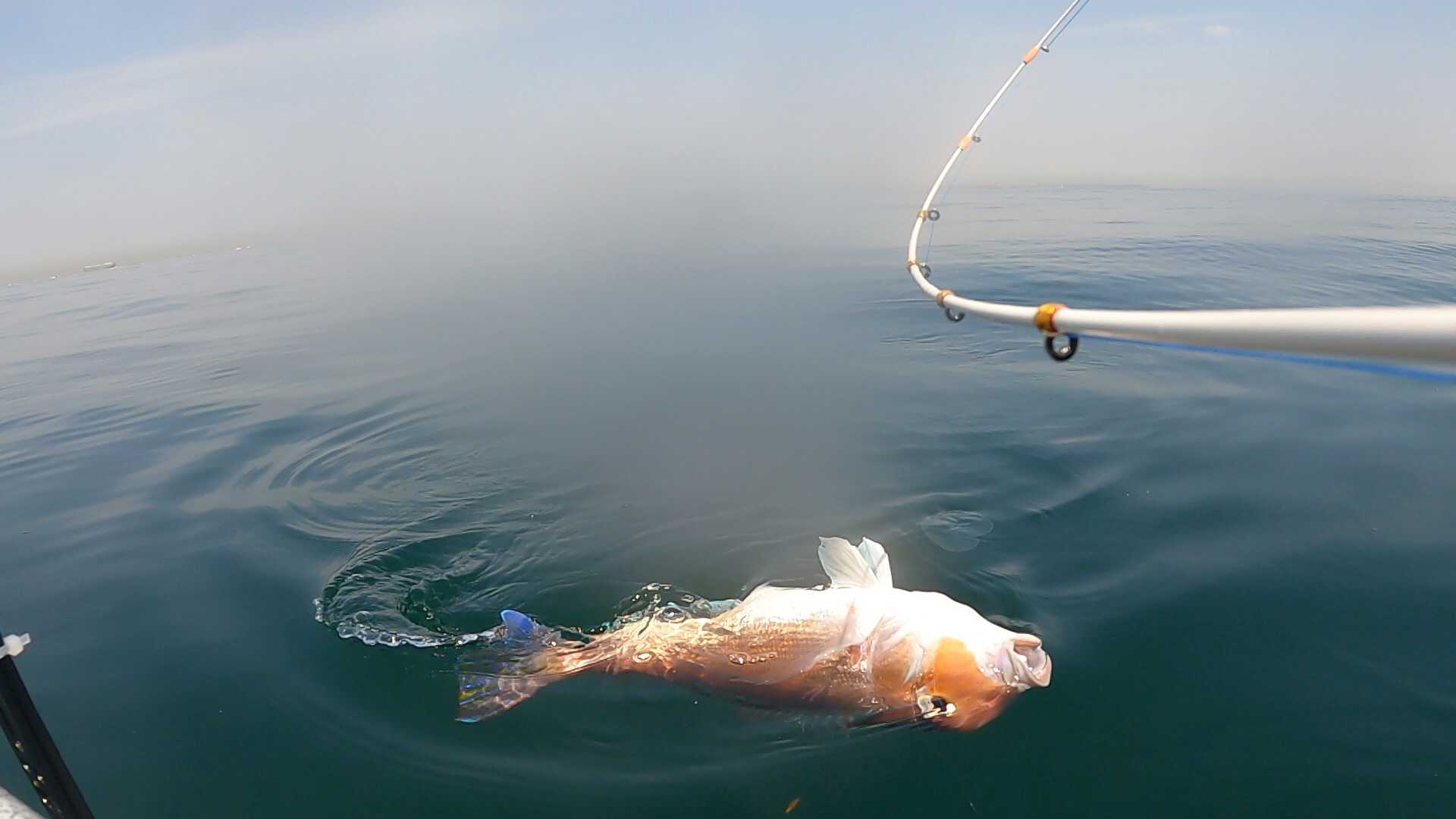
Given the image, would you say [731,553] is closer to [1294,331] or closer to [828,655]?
[828,655]

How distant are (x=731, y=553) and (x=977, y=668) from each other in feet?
8.08

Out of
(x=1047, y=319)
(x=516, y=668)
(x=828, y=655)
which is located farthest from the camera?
(x=516, y=668)

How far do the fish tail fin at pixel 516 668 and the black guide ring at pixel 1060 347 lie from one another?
2.97m

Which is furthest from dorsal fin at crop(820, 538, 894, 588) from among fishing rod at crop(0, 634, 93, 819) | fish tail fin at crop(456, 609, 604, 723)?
fishing rod at crop(0, 634, 93, 819)

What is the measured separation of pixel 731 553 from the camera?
5.59 meters

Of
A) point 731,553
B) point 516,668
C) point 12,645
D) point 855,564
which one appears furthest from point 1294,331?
point 731,553

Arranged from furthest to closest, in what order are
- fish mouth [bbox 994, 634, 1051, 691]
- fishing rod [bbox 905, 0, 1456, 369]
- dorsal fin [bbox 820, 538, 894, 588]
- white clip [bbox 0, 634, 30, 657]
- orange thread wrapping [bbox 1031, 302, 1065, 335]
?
dorsal fin [bbox 820, 538, 894, 588], fish mouth [bbox 994, 634, 1051, 691], orange thread wrapping [bbox 1031, 302, 1065, 335], white clip [bbox 0, 634, 30, 657], fishing rod [bbox 905, 0, 1456, 369]

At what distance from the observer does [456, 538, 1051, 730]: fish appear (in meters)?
3.43

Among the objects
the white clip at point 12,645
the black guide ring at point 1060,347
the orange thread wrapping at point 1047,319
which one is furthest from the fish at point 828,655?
the white clip at point 12,645

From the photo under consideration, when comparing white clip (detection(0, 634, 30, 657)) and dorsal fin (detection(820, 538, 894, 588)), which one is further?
dorsal fin (detection(820, 538, 894, 588))

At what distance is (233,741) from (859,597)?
340 cm

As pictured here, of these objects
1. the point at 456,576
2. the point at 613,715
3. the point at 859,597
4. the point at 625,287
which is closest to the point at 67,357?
the point at 625,287

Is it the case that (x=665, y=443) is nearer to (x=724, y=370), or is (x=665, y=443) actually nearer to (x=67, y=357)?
(x=724, y=370)

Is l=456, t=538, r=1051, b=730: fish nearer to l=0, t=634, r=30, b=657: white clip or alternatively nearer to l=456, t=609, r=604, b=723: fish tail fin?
l=456, t=609, r=604, b=723: fish tail fin
